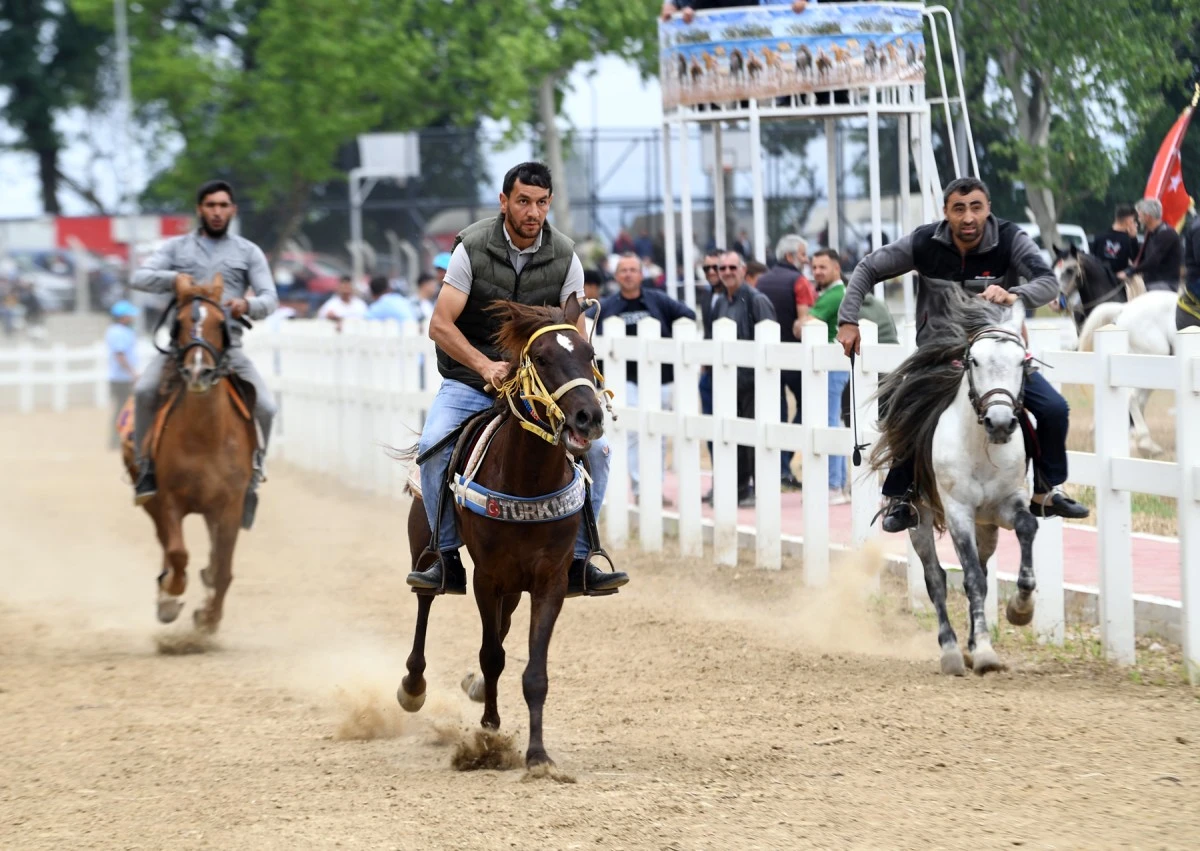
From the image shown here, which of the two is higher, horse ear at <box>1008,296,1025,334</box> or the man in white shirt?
the man in white shirt

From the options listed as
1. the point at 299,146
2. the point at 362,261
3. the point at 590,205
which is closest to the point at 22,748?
the point at 590,205

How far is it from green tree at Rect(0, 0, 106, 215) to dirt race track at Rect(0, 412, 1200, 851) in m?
53.2

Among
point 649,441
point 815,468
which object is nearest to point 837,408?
point 649,441

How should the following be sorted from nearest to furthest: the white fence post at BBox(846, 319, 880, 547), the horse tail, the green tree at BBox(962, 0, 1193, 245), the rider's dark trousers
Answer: the rider's dark trousers, the white fence post at BBox(846, 319, 880, 547), the green tree at BBox(962, 0, 1193, 245), the horse tail

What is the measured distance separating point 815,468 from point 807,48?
527 cm

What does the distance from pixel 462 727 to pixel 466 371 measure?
62.8 inches

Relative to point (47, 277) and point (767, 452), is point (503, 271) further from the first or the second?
point (47, 277)

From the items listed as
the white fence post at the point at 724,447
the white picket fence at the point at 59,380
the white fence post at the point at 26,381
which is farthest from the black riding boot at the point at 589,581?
the white fence post at the point at 26,381

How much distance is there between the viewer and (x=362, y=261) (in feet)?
136

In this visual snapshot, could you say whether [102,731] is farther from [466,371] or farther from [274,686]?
[466,371]

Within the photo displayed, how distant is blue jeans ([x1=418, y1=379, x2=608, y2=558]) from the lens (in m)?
7.64

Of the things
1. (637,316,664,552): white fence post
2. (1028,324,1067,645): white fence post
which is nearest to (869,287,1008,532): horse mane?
(1028,324,1067,645): white fence post

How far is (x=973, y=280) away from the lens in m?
9.17

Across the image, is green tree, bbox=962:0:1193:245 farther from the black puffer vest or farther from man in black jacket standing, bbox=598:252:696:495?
the black puffer vest
